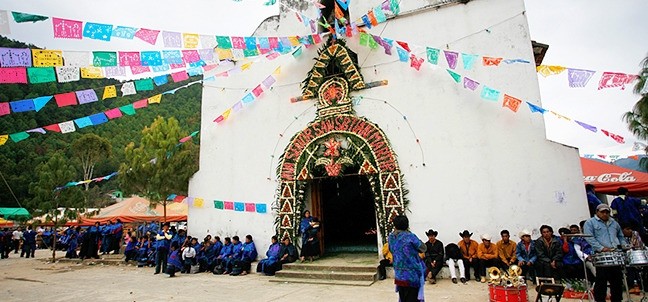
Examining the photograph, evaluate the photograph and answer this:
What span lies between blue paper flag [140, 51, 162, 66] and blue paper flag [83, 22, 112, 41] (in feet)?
2.63

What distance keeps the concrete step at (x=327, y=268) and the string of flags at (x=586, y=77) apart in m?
5.53

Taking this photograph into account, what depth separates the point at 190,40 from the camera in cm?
738

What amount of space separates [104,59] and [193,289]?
4.81 meters

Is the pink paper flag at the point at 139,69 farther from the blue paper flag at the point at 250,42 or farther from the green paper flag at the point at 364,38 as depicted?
the green paper flag at the point at 364,38

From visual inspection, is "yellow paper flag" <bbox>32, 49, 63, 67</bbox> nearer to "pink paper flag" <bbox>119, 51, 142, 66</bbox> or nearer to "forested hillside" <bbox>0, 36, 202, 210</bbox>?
"pink paper flag" <bbox>119, 51, 142, 66</bbox>

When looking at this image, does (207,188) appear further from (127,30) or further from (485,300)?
(485,300)

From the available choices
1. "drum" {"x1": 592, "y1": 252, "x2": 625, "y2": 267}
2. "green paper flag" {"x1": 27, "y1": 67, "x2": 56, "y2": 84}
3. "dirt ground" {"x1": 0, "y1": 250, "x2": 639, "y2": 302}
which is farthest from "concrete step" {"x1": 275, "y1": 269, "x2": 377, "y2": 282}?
"green paper flag" {"x1": 27, "y1": 67, "x2": 56, "y2": 84}

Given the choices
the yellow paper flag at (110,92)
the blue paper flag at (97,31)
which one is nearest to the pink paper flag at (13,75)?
the blue paper flag at (97,31)

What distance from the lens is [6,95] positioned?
21125mm

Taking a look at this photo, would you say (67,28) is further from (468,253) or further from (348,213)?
(348,213)

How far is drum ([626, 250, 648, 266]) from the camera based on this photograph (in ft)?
13.6

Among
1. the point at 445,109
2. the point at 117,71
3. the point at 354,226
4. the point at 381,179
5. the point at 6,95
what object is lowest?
the point at 354,226

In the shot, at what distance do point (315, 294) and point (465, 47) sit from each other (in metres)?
6.39

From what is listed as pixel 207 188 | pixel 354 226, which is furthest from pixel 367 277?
pixel 207 188
